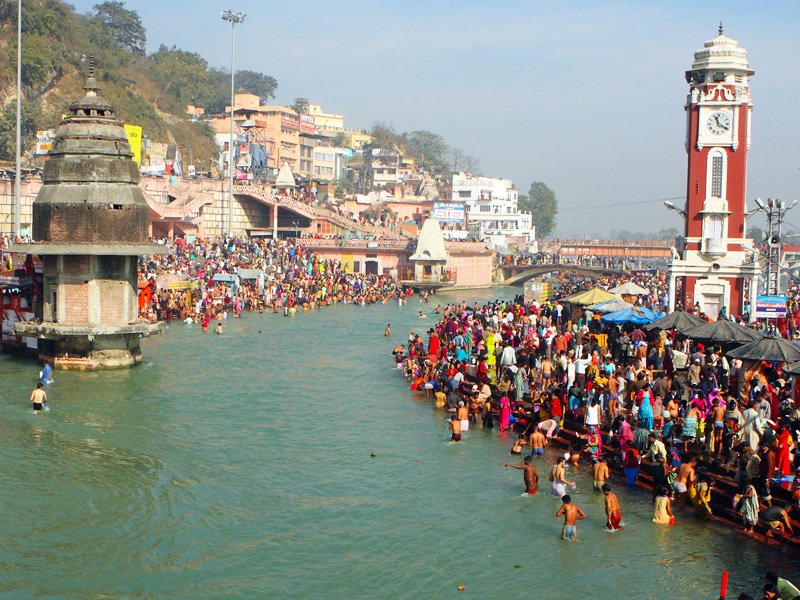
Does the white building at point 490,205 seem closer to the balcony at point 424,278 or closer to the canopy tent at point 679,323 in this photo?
the balcony at point 424,278

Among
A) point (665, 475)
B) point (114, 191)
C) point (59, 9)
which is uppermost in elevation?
point (59, 9)

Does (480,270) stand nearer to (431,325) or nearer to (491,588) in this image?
(431,325)

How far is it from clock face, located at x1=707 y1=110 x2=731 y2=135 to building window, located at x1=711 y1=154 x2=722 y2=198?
84 cm

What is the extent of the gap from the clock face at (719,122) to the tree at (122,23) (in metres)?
83.2

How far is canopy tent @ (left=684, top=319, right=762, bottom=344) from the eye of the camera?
20750 mm

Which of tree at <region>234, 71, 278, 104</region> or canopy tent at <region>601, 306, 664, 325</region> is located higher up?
tree at <region>234, 71, 278, 104</region>

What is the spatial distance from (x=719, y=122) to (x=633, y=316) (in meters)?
10.2

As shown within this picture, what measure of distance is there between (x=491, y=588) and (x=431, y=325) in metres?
32.2

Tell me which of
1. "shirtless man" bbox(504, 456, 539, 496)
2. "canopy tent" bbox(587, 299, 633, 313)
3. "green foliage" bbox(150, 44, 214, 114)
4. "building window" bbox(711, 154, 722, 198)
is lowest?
"shirtless man" bbox(504, 456, 539, 496)

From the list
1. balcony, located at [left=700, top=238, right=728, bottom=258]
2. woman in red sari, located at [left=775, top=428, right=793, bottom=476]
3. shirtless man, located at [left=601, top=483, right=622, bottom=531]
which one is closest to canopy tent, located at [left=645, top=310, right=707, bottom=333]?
woman in red sari, located at [left=775, top=428, right=793, bottom=476]

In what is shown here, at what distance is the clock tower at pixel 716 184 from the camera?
1249 inches

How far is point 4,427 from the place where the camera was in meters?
21.2

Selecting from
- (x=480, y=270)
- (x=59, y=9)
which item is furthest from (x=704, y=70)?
(x=59, y=9)

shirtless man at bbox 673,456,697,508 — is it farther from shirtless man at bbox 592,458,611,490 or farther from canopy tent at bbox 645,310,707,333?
canopy tent at bbox 645,310,707,333
